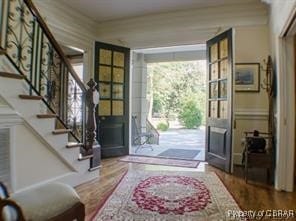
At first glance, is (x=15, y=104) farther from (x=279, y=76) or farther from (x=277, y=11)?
(x=277, y=11)

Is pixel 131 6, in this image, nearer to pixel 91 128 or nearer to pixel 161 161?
pixel 91 128

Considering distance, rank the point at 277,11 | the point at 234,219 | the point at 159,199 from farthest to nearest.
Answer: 1. the point at 277,11
2. the point at 159,199
3. the point at 234,219

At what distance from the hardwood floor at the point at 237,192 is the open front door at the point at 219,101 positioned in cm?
36

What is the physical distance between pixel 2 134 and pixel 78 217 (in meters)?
1.19

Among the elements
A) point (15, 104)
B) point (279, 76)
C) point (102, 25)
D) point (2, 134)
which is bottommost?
point (2, 134)

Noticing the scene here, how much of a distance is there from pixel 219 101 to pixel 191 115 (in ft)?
27.2

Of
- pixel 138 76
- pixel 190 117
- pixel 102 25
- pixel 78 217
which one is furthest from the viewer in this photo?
pixel 190 117

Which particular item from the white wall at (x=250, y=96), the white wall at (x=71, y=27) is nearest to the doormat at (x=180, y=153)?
the white wall at (x=250, y=96)

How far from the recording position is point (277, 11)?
3748 mm

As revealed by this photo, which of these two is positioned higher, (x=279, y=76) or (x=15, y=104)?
(x=279, y=76)

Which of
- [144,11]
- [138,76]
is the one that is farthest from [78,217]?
[138,76]

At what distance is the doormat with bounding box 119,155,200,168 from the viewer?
195 inches

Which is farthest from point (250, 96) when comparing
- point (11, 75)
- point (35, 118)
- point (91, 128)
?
point (11, 75)

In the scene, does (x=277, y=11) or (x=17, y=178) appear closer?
(x=17, y=178)
